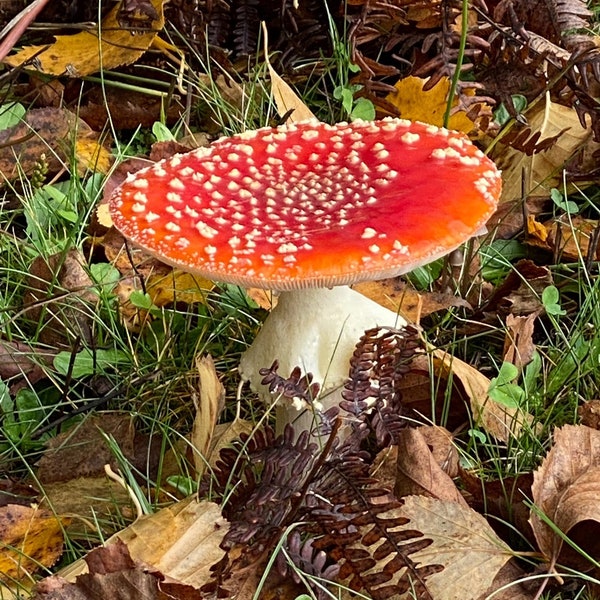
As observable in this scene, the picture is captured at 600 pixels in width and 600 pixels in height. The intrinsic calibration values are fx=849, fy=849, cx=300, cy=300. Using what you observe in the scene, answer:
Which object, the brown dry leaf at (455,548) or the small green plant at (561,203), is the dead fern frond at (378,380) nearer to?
the brown dry leaf at (455,548)

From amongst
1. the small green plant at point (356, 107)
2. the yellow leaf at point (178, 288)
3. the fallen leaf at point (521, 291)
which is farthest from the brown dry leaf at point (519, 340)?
the small green plant at point (356, 107)

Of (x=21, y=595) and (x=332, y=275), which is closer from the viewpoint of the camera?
(x=332, y=275)

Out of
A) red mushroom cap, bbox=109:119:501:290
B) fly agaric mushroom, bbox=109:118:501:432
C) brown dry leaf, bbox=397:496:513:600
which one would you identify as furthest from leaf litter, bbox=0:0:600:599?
red mushroom cap, bbox=109:119:501:290

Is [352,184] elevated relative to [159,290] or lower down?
elevated

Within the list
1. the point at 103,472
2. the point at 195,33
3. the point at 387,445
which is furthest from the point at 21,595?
the point at 195,33

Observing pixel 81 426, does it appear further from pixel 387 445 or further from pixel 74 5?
pixel 74 5

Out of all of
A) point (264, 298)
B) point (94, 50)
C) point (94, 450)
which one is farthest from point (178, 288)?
point (94, 50)

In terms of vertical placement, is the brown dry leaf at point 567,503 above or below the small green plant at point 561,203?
below
